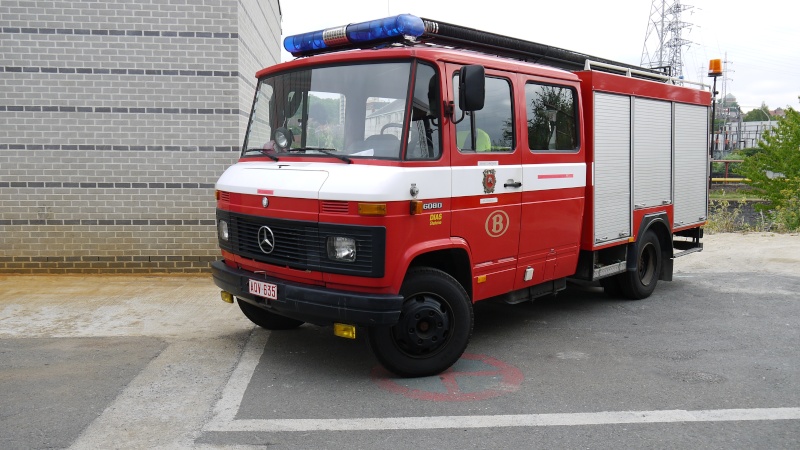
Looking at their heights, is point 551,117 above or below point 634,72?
below

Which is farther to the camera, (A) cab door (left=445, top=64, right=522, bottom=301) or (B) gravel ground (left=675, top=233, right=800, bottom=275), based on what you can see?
(B) gravel ground (left=675, top=233, right=800, bottom=275)

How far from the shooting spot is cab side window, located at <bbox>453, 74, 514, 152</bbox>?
5.74 meters

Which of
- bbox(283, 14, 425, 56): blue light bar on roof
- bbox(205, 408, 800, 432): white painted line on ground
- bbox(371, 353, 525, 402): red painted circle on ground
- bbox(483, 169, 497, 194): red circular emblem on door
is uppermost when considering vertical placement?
bbox(283, 14, 425, 56): blue light bar on roof

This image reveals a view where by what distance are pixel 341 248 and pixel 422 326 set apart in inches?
36.8

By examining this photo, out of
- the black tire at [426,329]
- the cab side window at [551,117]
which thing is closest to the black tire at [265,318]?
the black tire at [426,329]

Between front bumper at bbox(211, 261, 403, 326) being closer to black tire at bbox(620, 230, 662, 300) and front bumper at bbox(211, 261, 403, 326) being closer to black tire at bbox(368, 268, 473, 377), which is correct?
black tire at bbox(368, 268, 473, 377)

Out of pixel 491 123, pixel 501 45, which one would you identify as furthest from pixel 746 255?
pixel 491 123

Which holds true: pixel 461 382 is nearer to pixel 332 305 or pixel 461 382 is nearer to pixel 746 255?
pixel 332 305

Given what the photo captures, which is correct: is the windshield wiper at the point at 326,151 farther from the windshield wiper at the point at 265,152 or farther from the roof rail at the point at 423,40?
the roof rail at the point at 423,40

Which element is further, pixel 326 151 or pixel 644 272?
pixel 644 272

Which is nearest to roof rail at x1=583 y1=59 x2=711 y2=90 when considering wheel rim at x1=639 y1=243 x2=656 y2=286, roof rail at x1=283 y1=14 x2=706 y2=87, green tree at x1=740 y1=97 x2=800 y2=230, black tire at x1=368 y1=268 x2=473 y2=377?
roof rail at x1=283 y1=14 x2=706 y2=87

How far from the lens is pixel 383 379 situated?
5535 millimetres

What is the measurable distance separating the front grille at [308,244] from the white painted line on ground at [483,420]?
1.08 m

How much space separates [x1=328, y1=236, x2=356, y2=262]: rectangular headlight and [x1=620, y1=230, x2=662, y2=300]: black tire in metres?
4.38
